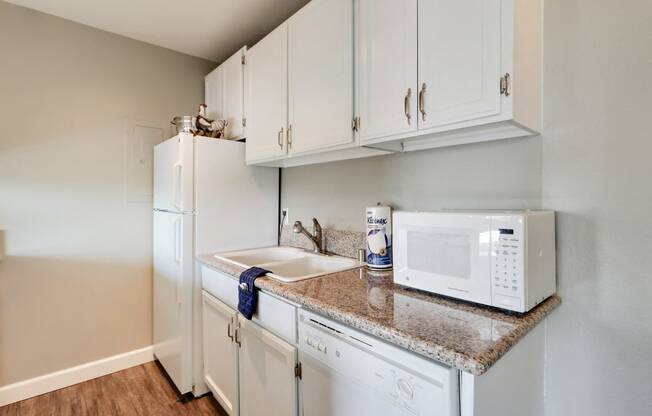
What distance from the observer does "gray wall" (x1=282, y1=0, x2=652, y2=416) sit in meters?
Result: 1.00

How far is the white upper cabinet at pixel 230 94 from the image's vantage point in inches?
87.7

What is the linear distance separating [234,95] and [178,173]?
71 centimetres

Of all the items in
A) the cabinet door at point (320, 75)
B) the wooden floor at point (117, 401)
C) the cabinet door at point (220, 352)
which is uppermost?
the cabinet door at point (320, 75)

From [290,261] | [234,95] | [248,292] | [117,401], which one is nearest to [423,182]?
[290,261]

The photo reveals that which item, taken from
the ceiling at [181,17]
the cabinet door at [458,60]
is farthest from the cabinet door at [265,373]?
the ceiling at [181,17]

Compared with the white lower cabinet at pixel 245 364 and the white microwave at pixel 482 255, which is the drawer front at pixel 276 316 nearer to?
the white lower cabinet at pixel 245 364

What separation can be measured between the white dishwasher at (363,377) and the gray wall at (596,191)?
0.64 meters

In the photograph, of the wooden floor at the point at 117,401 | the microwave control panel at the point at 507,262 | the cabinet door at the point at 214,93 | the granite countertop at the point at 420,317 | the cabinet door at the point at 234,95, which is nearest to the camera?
the granite countertop at the point at 420,317

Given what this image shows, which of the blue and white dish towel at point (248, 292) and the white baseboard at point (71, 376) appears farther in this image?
the white baseboard at point (71, 376)

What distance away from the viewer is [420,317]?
38.5 inches

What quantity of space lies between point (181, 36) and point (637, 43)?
8.50 ft

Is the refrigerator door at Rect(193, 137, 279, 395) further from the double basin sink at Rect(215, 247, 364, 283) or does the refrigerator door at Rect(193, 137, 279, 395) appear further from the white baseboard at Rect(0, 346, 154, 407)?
the white baseboard at Rect(0, 346, 154, 407)

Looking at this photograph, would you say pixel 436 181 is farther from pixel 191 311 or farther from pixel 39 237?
pixel 39 237

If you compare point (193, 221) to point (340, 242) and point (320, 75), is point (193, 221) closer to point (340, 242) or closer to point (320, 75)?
point (340, 242)
